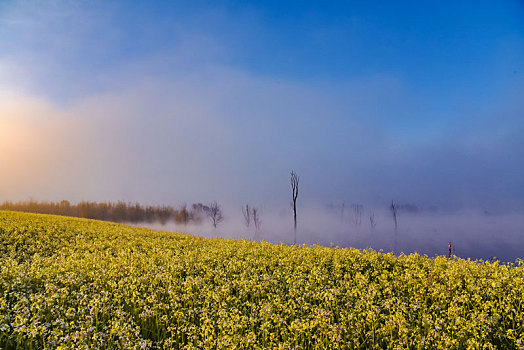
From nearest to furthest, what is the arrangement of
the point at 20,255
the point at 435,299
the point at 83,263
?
the point at 435,299, the point at 83,263, the point at 20,255

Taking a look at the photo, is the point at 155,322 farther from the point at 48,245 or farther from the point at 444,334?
the point at 48,245

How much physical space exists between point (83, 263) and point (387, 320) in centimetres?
772

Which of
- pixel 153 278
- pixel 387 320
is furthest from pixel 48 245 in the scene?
pixel 387 320

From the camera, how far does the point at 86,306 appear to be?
5.84 m

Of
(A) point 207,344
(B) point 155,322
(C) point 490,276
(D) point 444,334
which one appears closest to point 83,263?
(B) point 155,322

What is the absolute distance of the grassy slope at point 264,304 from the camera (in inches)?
185

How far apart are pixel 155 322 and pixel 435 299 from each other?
18.1 ft

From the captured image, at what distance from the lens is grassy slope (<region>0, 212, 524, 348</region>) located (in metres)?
4.71

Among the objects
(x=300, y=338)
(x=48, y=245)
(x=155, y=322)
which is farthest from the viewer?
(x=48, y=245)

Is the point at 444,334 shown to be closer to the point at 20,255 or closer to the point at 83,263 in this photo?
the point at 83,263

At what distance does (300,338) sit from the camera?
493 cm

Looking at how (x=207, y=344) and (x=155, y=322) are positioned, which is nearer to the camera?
(x=207, y=344)

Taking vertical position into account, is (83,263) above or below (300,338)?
above

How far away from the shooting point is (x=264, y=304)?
5594 mm
